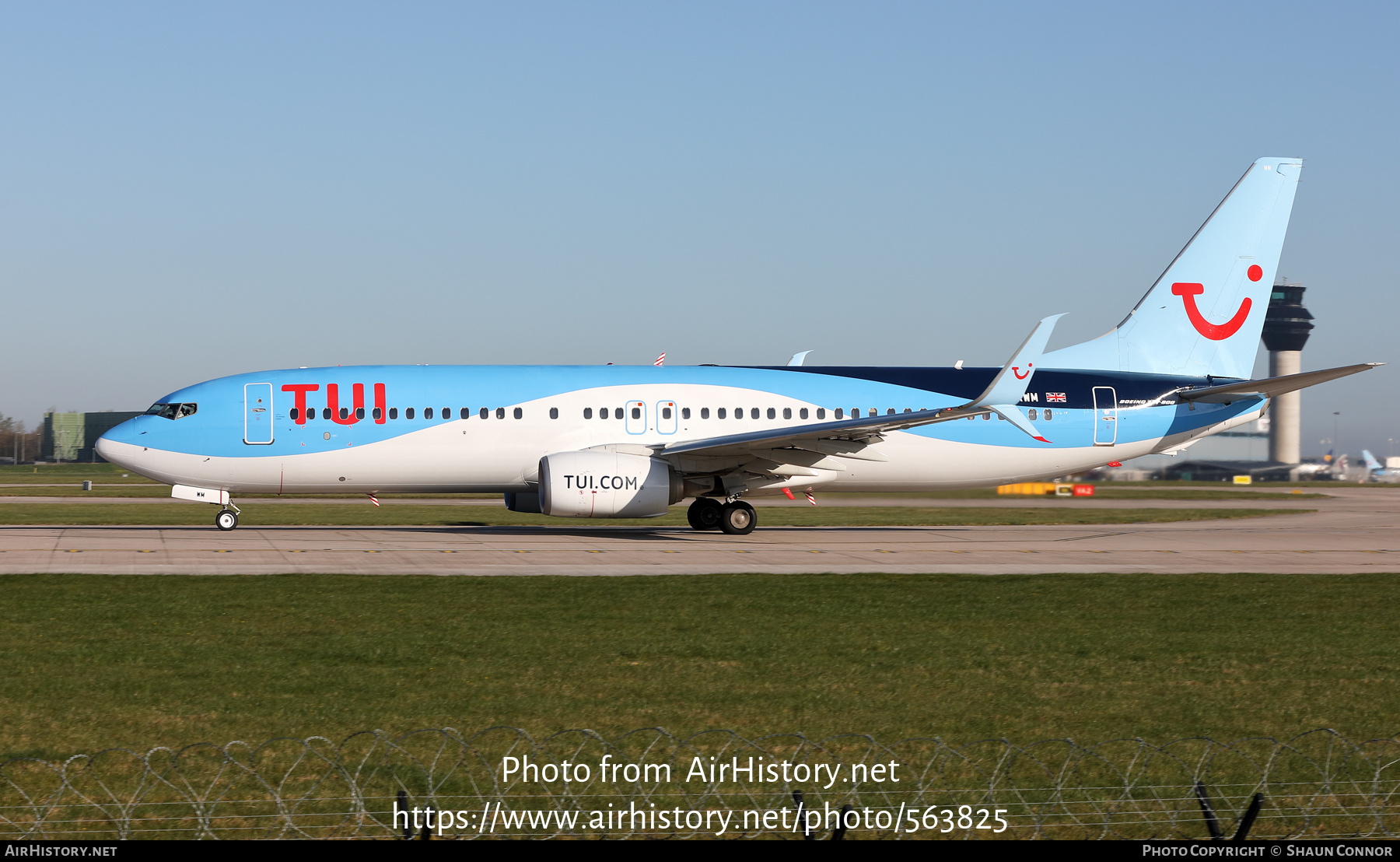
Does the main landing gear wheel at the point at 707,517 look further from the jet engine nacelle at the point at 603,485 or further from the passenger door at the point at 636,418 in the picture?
the jet engine nacelle at the point at 603,485

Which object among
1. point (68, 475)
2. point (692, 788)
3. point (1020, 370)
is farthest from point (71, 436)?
point (692, 788)

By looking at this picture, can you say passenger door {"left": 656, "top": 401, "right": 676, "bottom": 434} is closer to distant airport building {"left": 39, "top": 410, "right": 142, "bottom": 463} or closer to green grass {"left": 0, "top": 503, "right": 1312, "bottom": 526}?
green grass {"left": 0, "top": 503, "right": 1312, "bottom": 526}

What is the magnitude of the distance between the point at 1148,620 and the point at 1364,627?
261cm

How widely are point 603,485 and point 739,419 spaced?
5.07 m

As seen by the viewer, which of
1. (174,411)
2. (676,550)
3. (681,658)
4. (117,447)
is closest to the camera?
(681,658)

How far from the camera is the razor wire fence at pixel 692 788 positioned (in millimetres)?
6938

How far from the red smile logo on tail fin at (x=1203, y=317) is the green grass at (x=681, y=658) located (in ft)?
51.3

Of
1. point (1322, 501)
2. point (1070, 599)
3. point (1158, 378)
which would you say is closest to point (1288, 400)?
point (1322, 501)

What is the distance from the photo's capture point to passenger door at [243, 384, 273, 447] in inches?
1121

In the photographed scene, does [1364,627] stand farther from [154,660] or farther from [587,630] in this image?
[154,660]

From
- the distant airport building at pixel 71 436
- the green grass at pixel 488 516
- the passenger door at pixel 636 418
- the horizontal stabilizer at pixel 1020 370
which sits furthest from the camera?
the distant airport building at pixel 71 436

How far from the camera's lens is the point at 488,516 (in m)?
39.1

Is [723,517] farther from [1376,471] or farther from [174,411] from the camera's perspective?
[1376,471]

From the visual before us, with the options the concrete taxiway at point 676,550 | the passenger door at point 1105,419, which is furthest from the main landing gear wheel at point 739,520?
the passenger door at point 1105,419
